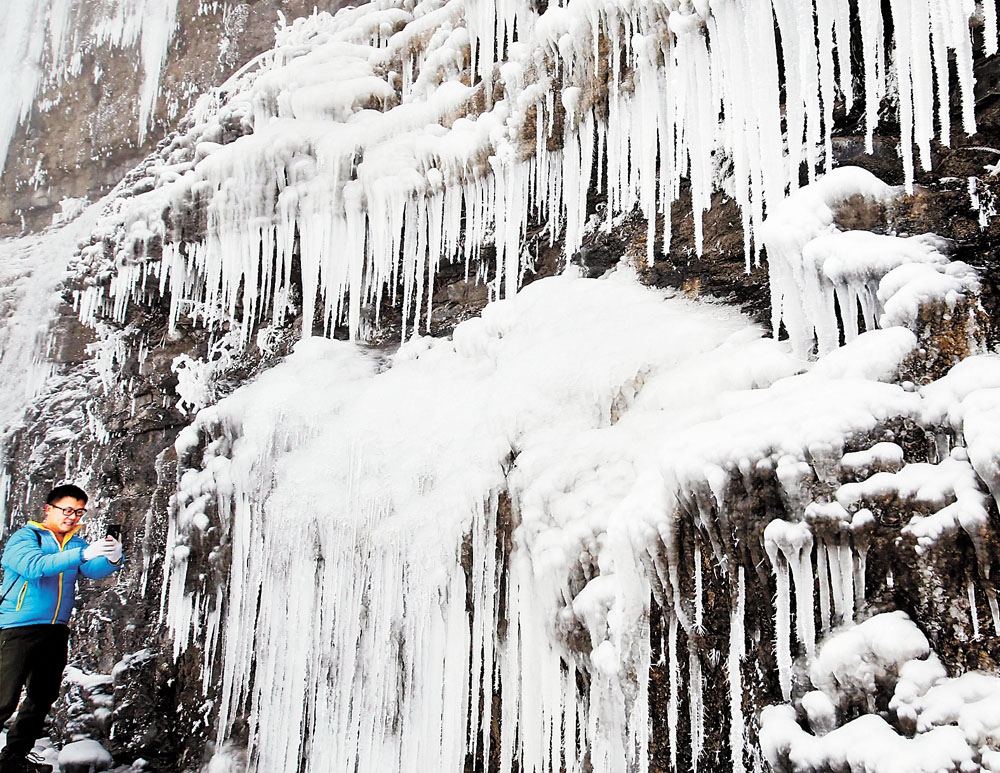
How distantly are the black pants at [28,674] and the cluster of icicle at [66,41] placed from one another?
36.5 feet

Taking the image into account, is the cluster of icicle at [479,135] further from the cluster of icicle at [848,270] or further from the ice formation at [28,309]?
the ice formation at [28,309]

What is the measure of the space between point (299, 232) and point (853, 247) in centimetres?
529

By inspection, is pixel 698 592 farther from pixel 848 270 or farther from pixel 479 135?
pixel 479 135

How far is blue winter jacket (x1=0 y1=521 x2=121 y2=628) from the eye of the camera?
3.88 metres

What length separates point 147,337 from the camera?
8094mm

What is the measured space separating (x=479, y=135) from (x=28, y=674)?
4807mm

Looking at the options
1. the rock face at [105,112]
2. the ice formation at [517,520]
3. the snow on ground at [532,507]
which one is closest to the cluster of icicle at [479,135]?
the snow on ground at [532,507]

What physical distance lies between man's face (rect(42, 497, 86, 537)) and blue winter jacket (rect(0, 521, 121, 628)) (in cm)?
7

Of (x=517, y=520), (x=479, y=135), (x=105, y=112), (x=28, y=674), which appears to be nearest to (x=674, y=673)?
(x=517, y=520)

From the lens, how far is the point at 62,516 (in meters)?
4.23

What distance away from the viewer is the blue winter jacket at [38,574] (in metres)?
3.88

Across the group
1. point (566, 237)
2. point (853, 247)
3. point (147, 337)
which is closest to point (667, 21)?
point (566, 237)

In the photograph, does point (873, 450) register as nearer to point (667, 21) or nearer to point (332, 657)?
point (667, 21)

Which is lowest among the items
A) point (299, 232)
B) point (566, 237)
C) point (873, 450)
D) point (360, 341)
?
point (873, 450)
